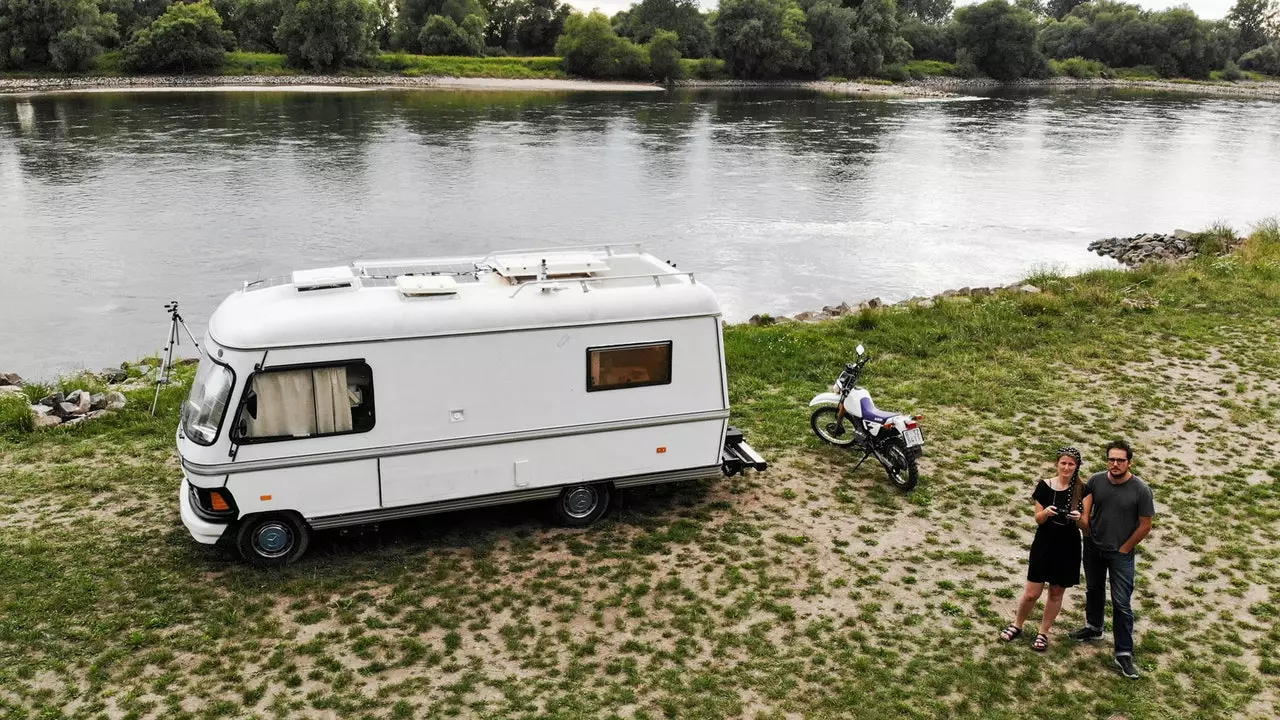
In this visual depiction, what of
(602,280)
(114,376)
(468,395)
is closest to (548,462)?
(468,395)

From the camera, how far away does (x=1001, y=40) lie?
411ft

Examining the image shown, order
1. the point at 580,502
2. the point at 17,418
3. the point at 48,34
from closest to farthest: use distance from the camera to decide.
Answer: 1. the point at 580,502
2. the point at 17,418
3. the point at 48,34

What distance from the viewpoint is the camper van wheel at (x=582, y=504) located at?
10.7 meters

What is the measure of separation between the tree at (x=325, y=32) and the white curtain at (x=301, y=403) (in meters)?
99.4

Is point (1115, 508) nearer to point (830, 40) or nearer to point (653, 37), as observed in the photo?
point (653, 37)

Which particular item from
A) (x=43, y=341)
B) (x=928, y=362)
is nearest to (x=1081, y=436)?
(x=928, y=362)

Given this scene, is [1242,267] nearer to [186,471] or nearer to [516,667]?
[516,667]

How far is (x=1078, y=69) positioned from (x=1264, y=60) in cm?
3555

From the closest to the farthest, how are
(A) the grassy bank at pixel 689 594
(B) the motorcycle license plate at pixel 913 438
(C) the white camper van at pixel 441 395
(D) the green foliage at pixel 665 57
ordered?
1. (A) the grassy bank at pixel 689 594
2. (C) the white camper van at pixel 441 395
3. (B) the motorcycle license plate at pixel 913 438
4. (D) the green foliage at pixel 665 57

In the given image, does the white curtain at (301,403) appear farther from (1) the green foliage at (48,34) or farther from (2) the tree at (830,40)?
(2) the tree at (830,40)

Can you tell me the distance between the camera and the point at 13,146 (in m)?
51.1

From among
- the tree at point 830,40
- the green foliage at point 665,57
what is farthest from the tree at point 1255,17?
the green foliage at point 665,57

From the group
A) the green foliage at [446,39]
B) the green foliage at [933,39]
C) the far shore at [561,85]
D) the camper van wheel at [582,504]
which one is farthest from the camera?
the green foliage at [933,39]

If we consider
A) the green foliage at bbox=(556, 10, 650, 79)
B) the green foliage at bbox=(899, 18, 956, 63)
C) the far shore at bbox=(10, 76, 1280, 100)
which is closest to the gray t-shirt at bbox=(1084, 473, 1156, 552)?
the far shore at bbox=(10, 76, 1280, 100)
